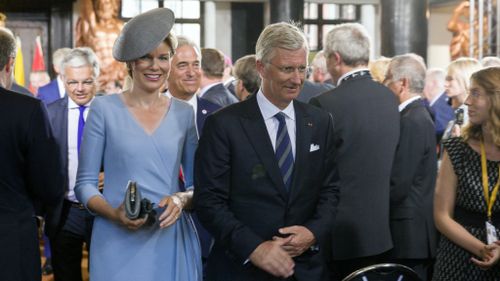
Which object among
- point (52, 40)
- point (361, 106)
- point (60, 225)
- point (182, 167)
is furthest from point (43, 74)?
point (182, 167)

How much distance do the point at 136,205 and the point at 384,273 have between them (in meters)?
1.39

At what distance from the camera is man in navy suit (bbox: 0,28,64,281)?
2951mm

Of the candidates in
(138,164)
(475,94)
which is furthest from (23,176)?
(475,94)

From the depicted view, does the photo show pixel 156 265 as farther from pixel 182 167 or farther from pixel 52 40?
pixel 52 40

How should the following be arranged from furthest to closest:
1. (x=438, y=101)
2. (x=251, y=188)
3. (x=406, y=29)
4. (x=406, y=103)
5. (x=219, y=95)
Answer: (x=406, y=29)
(x=438, y=101)
(x=219, y=95)
(x=406, y=103)
(x=251, y=188)

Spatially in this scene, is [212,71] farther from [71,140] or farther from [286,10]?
[286,10]

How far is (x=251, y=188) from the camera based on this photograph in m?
2.81

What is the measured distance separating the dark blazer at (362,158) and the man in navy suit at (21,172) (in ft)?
4.85

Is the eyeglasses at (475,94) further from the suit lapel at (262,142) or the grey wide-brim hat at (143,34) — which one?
the grey wide-brim hat at (143,34)

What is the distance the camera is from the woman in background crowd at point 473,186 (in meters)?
3.24

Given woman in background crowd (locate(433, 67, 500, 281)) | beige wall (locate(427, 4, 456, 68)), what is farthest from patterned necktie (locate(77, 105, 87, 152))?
beige wall (locate(427, 4, 456, 68))

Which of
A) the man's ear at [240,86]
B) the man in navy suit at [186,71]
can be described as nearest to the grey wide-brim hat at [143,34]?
the man in navy suit at [186,71]

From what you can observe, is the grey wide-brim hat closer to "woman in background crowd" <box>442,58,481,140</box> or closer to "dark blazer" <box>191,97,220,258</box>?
"dark blazer" <box>191,97,220,258</box>

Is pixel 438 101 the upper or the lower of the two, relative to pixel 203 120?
upper
